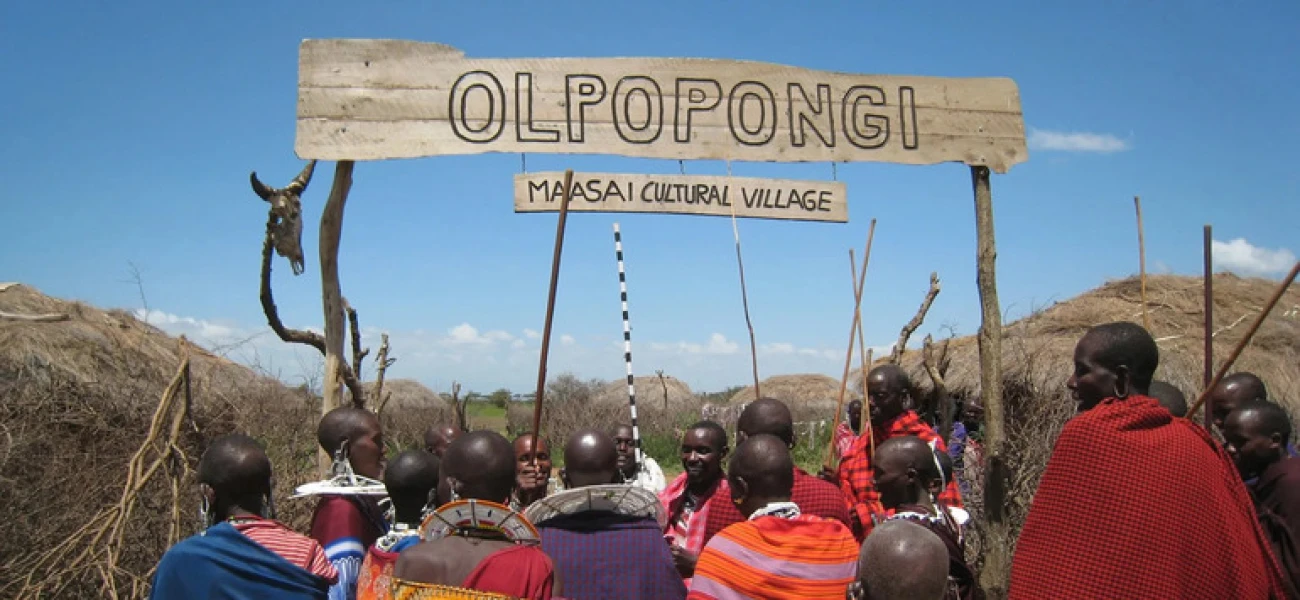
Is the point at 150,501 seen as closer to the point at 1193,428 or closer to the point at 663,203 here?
the point at 663,203

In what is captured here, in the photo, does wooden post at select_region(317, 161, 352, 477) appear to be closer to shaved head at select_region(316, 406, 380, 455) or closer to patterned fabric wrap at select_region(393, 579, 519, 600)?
shaved head at select_region(316, 406, 380, 455)

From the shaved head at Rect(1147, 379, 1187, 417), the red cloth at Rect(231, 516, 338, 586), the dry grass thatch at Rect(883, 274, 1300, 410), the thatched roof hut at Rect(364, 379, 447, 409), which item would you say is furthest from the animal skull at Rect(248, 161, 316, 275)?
the thatched roof hut at Rect(364, 379, 447, 409)

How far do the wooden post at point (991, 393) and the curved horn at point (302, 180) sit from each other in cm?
357

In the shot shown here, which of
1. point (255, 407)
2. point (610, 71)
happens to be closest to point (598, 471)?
point (610, 71)

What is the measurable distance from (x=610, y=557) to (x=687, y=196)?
8.13ft

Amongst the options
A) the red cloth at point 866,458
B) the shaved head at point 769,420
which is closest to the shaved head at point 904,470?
the shaved head at point 769,420

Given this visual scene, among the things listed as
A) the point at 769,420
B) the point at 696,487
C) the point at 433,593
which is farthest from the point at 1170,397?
the point at 433,593

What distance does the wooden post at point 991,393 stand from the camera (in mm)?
4816

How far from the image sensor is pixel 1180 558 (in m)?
2.63

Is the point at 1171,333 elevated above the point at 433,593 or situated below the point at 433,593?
above

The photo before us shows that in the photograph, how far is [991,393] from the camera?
16.4 feet

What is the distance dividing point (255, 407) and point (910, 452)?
546 cm

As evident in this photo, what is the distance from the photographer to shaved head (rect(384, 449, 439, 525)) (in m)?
3.37

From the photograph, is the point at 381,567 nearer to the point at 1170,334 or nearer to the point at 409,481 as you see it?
the point at 409,481
